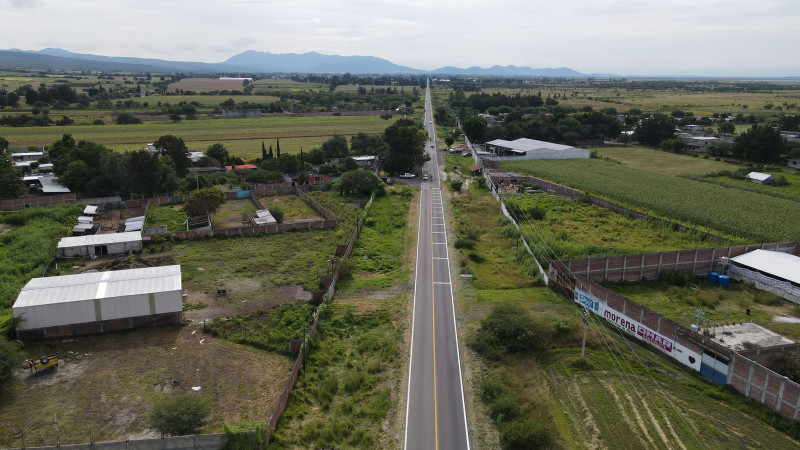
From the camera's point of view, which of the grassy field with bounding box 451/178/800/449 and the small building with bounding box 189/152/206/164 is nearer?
the grassy field with bounding box 451/178/800/449

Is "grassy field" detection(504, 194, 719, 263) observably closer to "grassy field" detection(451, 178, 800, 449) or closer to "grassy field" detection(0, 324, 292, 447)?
"grassy field" detection(451, 178, 800, 449)

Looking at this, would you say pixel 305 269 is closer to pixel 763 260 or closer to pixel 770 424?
pixel 770 424

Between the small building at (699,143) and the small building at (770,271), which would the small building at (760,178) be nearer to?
the small building at (699,143)

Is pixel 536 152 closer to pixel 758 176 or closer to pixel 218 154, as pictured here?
pixel 758 176


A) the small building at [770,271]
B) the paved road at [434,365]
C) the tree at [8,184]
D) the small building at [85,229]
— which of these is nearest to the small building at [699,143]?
the small building at [770,271]

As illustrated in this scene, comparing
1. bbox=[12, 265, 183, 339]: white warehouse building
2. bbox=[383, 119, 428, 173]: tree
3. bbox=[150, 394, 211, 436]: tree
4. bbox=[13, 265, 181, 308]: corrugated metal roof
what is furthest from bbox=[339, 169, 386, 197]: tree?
bbox=[150, 394, 211, 436]: tree

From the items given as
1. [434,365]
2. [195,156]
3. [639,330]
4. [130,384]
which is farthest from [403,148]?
[130,384]
